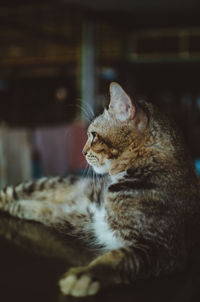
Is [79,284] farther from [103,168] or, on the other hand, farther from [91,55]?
[91,55]

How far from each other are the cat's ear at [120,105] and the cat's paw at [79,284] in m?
0.33

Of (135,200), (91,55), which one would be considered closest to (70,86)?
(91,55)

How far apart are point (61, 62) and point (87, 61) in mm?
5647

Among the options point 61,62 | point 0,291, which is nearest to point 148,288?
point 0,291

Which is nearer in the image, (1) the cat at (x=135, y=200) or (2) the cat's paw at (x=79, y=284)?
(2) the cat's paw at (x=79, y=284)

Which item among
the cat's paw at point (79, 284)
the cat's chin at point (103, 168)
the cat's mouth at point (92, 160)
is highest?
the cat's mouth at point (92, 160)

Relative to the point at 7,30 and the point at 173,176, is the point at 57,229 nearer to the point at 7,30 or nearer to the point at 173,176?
the point at 173,176

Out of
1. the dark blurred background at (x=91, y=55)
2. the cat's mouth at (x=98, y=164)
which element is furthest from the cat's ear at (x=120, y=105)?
the dark blurred background at (x=91, y=55)

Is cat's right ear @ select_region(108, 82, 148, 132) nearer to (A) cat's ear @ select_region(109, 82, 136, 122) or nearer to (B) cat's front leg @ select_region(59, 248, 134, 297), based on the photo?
(A) cat's ear @ select_region(109, 82, 136, 122)

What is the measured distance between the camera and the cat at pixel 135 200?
27.5 inches

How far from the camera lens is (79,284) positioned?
1.96ft

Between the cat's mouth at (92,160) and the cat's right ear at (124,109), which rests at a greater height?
the cat's right ear at (124,109)

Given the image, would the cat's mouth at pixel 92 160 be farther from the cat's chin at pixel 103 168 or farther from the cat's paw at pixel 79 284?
the cat's paw at pixel 79 284

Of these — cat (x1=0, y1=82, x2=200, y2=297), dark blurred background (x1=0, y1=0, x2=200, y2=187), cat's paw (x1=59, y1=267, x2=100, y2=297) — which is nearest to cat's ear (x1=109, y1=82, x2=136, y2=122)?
cat (x1=0, y1=82, x2=200, y2=297)
